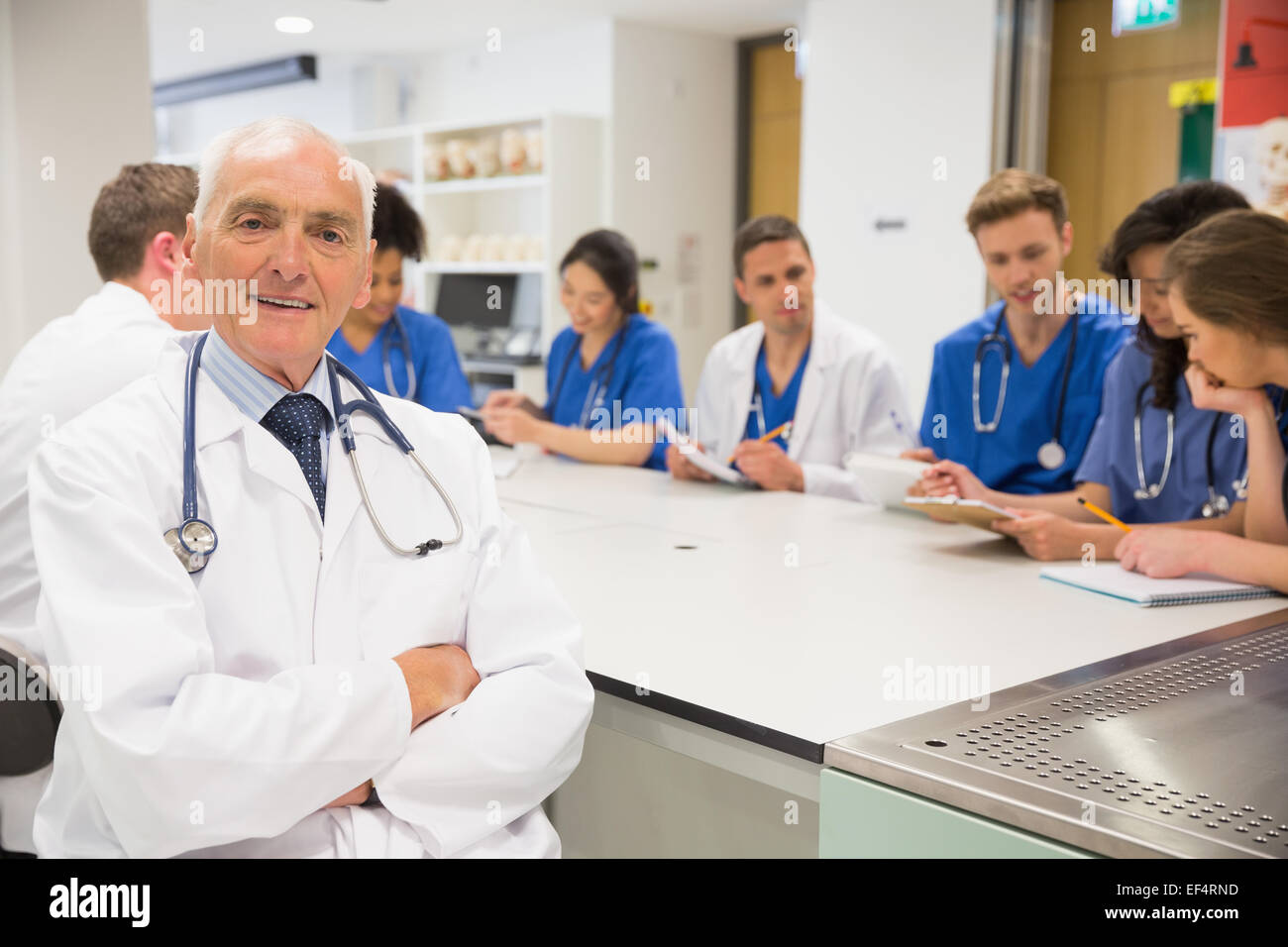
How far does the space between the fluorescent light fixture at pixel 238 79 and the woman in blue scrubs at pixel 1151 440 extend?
21.6 feet

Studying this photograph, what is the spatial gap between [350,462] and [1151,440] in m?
1.74

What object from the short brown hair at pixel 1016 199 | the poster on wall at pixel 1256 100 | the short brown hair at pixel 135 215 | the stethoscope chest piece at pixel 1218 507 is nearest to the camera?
the short brown hair at pixel 135 215

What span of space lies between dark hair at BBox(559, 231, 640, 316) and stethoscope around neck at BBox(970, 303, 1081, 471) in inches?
44.3

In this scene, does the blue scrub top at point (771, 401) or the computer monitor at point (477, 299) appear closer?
the blue scrub top at point (771, 401)

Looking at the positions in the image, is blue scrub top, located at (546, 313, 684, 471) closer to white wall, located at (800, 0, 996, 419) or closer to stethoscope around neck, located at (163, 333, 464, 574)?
white wall, located at (800, 0, 996, 419)

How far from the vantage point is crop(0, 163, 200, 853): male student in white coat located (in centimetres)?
171

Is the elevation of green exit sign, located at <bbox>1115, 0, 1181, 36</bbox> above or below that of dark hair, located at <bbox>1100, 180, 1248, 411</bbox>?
above

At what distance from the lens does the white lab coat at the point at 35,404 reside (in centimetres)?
163

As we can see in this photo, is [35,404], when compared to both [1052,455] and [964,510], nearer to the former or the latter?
[964,510]

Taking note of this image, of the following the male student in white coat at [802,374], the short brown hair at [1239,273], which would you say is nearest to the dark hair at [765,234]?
the male student in white coat at [802,374]

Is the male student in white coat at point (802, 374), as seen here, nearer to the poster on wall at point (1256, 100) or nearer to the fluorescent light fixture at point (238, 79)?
the poster on wall at point (1256, 100)

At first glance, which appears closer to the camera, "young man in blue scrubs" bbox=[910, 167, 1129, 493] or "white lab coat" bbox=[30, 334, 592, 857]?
"white lab coat" bbox=[30, 334, 592, 857]

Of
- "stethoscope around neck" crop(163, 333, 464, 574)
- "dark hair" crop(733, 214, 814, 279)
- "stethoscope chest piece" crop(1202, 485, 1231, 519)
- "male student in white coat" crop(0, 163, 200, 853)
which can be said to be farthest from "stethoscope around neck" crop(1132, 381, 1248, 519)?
"male student in white coat" crop(0, 163, 200, 853)

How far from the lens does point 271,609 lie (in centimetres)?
126
